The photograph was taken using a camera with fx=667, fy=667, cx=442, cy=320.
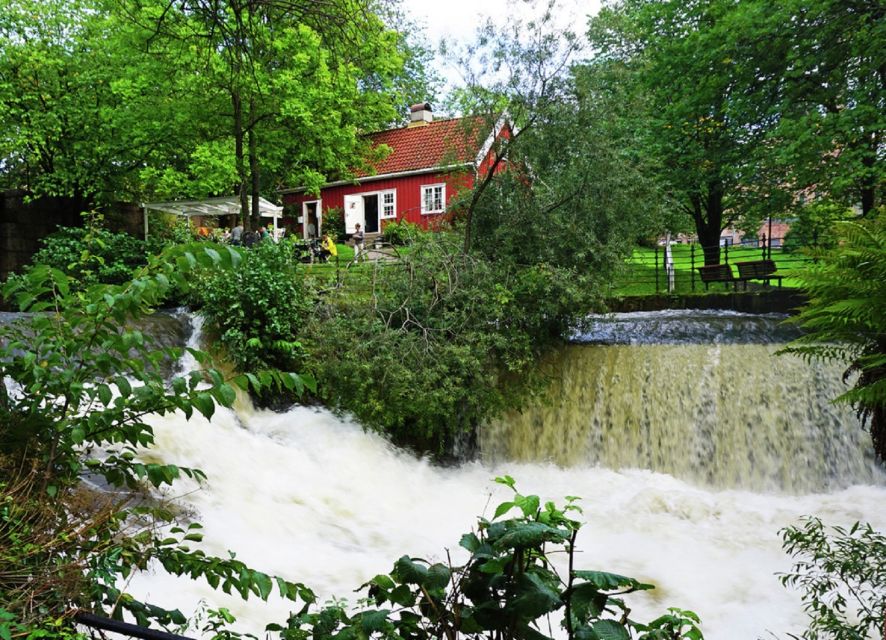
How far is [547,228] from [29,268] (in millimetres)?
9602

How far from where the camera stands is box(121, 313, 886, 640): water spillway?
656 centimetres

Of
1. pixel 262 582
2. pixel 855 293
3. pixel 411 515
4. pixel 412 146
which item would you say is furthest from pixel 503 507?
pixel 412 146

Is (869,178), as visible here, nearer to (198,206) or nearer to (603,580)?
(603,580)

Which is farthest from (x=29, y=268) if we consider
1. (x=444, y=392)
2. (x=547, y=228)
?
(x=547, y=228)

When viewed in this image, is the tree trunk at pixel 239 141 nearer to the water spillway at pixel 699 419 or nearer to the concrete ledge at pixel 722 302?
the water spillway at pixel 699 419

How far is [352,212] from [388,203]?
2112 mm

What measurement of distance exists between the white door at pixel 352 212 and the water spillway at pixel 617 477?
20052 mm

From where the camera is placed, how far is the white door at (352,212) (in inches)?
1217

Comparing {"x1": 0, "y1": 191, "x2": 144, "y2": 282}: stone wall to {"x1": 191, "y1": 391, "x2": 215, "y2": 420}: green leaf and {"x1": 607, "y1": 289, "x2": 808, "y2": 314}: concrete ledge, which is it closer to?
{"x1": 607, "y1": 289, "x2": 808, "y2": 314}: concrete ledge

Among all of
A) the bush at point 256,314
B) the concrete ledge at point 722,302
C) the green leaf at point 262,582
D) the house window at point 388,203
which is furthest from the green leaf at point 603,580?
the house window at point 388,203

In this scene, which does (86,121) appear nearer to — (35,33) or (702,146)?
(35,33)

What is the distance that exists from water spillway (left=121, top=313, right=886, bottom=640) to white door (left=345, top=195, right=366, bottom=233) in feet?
65.8

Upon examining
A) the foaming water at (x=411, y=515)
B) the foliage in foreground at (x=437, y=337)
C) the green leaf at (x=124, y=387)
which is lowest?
the foaming water at (x=411, y=515)

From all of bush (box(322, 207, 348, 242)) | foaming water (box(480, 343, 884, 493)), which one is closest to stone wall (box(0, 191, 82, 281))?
bush (box(322, 207, 348, 242))
